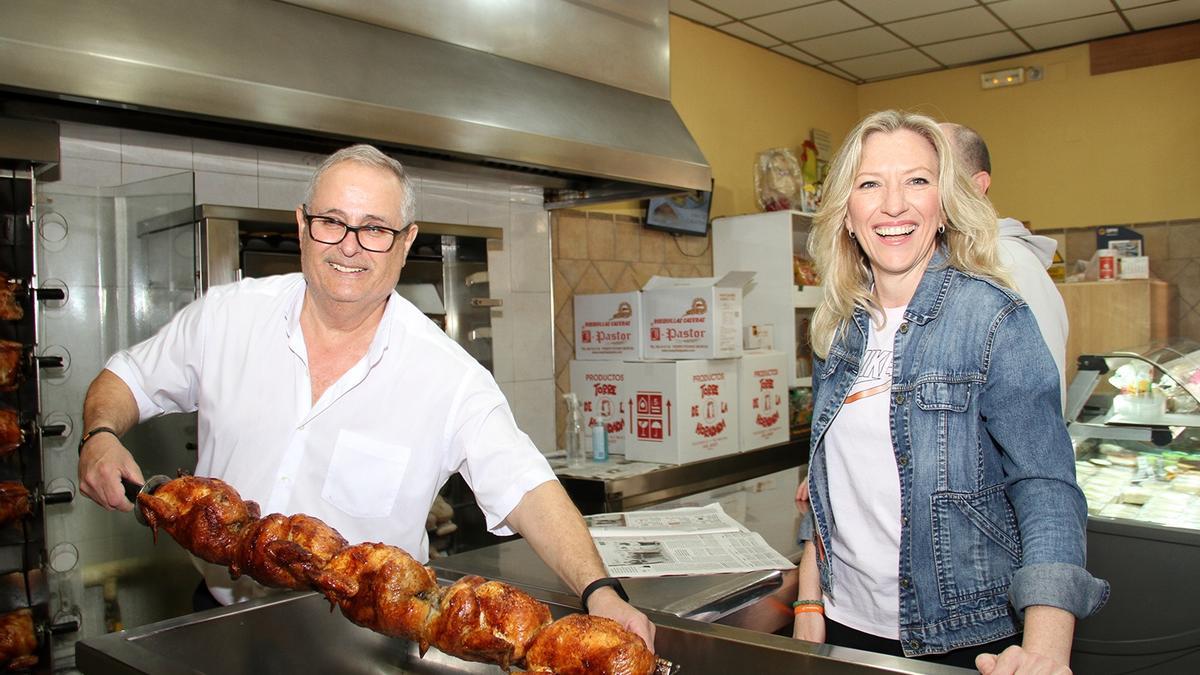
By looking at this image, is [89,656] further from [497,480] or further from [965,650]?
[965,650]

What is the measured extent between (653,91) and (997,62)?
3.98 metres

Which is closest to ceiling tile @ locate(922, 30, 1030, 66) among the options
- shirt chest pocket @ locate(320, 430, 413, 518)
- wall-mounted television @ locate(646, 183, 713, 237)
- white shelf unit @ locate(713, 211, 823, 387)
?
white shelf unit @ locate(713, 211, 823, 387)

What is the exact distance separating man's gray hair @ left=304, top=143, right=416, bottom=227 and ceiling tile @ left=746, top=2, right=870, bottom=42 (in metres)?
3.97

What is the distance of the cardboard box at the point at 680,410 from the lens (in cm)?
415

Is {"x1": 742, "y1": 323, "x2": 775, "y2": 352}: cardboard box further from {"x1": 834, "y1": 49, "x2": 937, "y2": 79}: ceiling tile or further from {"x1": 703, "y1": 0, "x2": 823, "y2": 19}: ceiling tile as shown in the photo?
{"x1": 834, "y1": 49, "x2": 937, "y2": 79}: ceiling tile

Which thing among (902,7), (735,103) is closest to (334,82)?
(735,103)

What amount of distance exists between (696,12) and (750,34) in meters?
0.59

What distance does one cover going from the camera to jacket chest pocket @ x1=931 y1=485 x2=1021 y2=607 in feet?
4.96

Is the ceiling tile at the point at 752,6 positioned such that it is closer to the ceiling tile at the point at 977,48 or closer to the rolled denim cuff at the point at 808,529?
the ceiling tile at the point at 977,48

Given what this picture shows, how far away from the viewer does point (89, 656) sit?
50.5 inches

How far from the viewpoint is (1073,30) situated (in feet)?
19.2

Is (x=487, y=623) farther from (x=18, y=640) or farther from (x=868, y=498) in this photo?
(x=18, y=640)

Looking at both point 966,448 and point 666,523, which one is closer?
point 966,448

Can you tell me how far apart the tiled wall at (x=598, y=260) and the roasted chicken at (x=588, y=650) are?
3462mm
